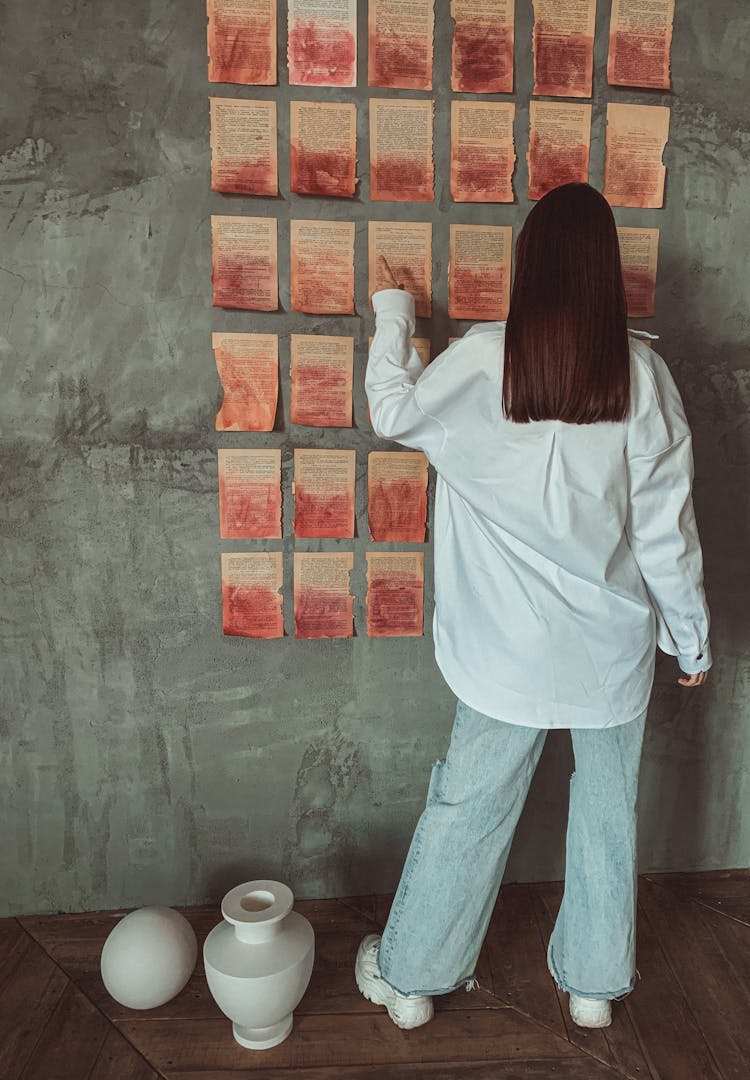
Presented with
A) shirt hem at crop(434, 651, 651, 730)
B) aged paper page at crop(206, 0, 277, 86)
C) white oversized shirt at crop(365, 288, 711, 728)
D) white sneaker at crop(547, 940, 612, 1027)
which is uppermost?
aged paper page at crop(206, 0, 277, 86)

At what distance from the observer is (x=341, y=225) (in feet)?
5.84

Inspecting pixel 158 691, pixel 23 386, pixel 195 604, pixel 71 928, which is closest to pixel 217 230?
pixel 23 386

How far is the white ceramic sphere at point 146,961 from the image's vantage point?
170 centimetres

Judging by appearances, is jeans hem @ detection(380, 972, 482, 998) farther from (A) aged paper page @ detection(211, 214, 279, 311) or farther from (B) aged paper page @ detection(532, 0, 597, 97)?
(B) aged paper page @ detection(532, 0, 597, 97)

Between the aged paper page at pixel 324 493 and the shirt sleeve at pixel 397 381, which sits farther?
the aged paper page at pixel 324 493

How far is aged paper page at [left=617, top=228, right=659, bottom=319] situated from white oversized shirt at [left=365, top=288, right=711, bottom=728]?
1.56ft

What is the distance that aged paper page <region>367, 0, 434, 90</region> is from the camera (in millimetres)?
1713

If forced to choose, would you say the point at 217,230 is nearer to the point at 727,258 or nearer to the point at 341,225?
the point at 341,225

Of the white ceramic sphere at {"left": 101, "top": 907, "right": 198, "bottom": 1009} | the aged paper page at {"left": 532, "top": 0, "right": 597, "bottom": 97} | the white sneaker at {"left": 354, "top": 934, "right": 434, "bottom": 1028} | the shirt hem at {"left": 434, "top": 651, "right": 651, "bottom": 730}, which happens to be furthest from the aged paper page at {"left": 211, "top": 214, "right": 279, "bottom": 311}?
the white sneaker at {"left": 354, "top": 934, "right": 434, "bottom": 1028}

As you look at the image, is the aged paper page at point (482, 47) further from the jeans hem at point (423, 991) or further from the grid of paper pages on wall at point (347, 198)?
the jeans hem at point (423, 991)

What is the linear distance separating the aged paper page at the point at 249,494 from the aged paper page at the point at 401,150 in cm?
62

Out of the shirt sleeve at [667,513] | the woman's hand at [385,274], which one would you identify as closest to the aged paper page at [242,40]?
the woman's hand at [385,274]

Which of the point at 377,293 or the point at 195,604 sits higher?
the point at 377,293

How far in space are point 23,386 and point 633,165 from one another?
4.68 ft
